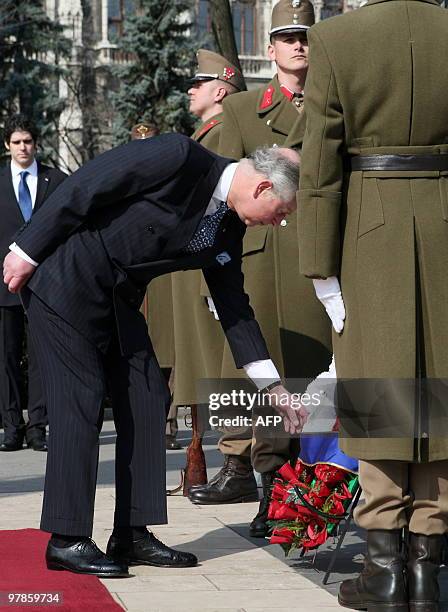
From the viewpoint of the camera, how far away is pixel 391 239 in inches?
184

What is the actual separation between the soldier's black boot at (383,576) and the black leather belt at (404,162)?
1167 millimetres

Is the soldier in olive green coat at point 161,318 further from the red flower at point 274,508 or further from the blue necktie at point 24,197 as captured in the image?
the red flower at point 274,508

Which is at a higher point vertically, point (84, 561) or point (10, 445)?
point (84, 561)


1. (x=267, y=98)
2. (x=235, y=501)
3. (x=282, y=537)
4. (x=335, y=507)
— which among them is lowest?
Result: (x=235, y=501)

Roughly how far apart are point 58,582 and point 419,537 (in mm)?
1279

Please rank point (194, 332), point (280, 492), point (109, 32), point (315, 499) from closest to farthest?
point (315, 499) → point (280, 492) → point (194, 332) → point (109, 32)

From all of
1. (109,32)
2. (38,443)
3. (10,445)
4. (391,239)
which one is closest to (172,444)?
(38,443)

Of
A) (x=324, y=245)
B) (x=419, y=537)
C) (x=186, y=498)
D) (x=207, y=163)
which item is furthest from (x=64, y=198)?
(x=186, y=498)

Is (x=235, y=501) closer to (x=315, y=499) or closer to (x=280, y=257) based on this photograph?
(x=280, y=257)

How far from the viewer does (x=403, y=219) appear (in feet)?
15.4

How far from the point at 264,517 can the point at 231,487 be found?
924 millimetres

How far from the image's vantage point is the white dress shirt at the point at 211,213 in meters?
5.28

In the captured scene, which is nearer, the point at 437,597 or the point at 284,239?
the point at 437,597

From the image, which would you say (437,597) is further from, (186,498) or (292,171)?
(186,498)
